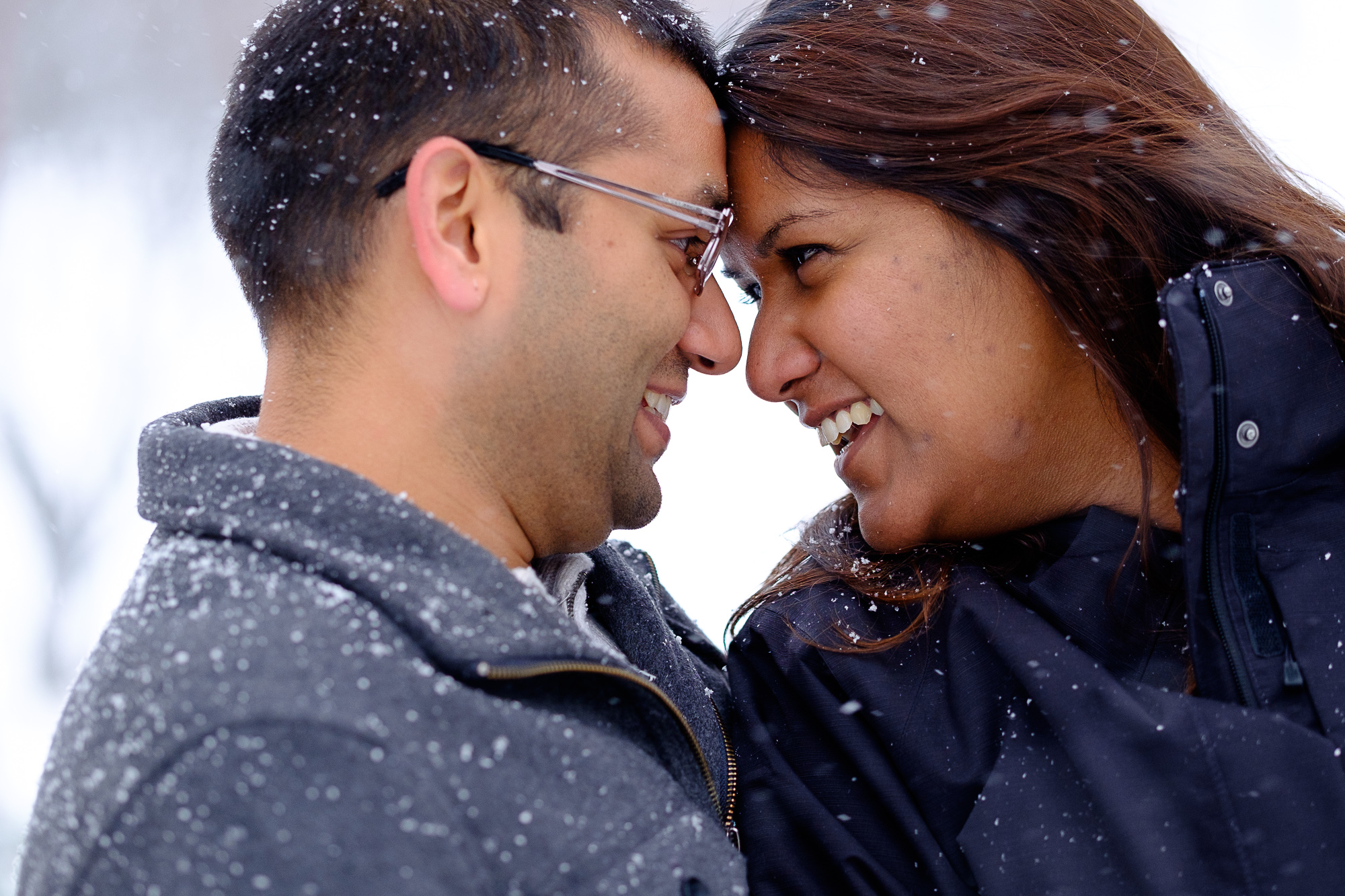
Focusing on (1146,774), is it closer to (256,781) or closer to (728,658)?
(728,658)

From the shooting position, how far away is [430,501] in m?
1.48

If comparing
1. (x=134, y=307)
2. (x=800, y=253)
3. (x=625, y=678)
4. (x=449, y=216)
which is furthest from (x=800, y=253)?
(x=134, y=307)

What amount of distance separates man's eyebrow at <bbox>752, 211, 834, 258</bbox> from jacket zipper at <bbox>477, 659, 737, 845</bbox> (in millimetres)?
874

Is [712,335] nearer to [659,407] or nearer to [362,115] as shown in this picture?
[659,407]

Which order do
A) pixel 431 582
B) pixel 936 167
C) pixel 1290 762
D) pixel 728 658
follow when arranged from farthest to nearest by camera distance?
pixel 728 658 → pixel 936 167 → pixel 1290 762 → pixel 431 582

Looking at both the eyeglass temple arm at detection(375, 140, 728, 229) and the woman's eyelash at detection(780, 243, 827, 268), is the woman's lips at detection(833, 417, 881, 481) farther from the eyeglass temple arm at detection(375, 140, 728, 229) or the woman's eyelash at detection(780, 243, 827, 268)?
the eyeglass temple arm at detection(375, 140, 728, 229)

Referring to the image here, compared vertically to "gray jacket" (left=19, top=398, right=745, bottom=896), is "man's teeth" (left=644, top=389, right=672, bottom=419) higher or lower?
higher

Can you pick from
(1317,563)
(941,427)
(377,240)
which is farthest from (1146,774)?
(377,240)

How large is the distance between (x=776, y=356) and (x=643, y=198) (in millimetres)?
454

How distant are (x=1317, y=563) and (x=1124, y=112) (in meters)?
0.79

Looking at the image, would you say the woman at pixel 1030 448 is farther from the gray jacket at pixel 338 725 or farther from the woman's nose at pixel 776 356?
the gray jacket at pixel 338 725

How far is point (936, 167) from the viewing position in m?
1.83

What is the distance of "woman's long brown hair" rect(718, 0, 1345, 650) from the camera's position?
1808 millimetres

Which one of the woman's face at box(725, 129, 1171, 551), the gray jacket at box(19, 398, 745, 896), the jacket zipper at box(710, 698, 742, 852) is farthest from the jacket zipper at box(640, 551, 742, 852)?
the woman's face at box(725, 129, 1171, 551)
